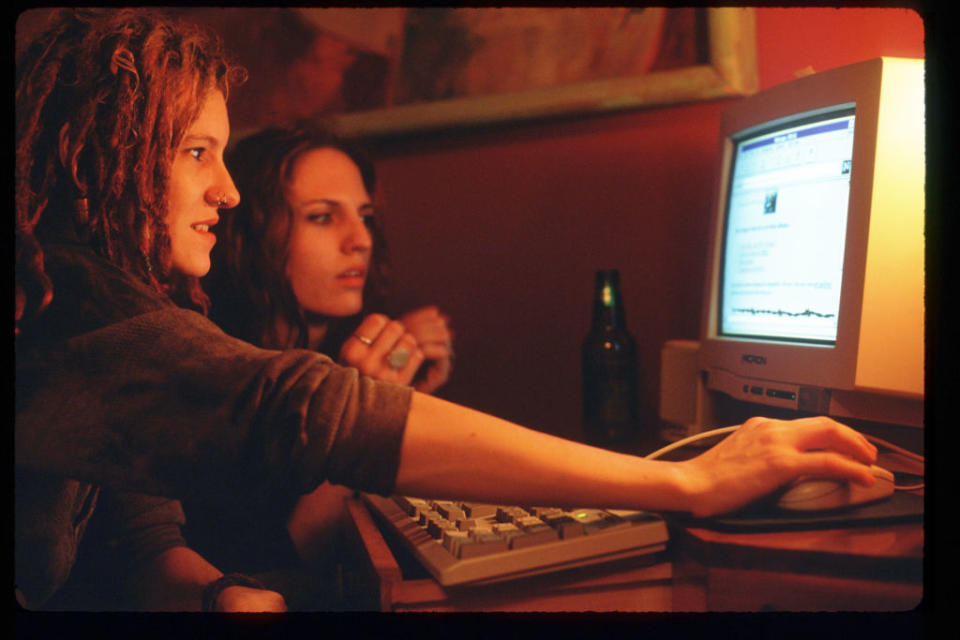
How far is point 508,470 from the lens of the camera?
0.59 m

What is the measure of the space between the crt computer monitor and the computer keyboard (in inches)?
11.8

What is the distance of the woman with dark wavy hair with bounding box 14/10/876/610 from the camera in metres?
0.59

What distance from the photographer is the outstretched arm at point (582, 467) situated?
590 millimetres

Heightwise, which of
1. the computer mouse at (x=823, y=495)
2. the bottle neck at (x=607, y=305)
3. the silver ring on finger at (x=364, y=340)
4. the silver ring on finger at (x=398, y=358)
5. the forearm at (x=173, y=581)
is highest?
the bottle neck at (x=607, y=305)

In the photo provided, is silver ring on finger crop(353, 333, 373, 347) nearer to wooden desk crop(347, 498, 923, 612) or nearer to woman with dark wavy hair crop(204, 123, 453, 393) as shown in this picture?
woman with dark wavy hair crop(204, 123, 453, 393)

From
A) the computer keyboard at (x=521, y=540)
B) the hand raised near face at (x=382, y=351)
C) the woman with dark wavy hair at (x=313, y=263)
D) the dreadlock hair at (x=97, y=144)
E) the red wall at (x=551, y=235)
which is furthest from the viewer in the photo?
the red wall at (x=551, y=235)

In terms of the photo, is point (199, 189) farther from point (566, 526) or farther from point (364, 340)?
point (566, 526)

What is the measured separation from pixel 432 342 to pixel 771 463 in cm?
52

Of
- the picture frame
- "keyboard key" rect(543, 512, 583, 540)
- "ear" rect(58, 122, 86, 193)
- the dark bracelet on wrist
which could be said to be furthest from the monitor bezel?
"ear" rect(58, 122, 86, 193)

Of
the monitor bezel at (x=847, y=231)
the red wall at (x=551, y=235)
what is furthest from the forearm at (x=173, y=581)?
the monitor bezel at (x=847, y=231)

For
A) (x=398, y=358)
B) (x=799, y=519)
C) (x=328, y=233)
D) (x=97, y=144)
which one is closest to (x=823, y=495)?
(x=799, y=519)

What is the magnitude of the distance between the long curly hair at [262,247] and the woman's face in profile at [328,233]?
0.04ft

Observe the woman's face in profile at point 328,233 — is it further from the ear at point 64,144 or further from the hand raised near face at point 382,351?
the ear at point 64,144
